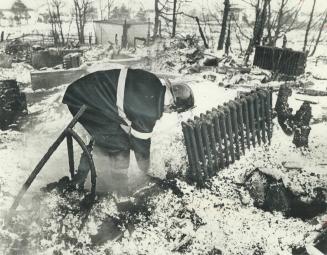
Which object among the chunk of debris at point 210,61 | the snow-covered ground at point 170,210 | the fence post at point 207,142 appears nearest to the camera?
the snow-covered ground at point 170,210

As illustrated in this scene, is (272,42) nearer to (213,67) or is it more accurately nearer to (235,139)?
(213,67)

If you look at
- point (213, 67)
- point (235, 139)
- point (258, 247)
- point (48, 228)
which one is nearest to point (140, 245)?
point (48, 228)

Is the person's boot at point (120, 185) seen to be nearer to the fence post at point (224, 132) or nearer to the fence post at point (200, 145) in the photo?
the fence post at point (200, 145)

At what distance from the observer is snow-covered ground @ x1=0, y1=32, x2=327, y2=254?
4.28 metres

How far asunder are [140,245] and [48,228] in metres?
1.22

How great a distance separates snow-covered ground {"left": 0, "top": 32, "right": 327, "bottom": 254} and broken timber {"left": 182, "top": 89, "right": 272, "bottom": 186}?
244 millimetres

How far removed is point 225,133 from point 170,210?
6.26 feet

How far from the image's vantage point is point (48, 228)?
4.33 m

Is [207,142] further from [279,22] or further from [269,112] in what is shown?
[279,22]

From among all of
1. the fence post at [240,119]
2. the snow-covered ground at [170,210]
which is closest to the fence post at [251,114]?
the fence post at [240,119]

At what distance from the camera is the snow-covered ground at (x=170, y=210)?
14.0 feet

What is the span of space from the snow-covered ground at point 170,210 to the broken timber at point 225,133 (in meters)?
0.24

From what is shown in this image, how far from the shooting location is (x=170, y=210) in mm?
5059

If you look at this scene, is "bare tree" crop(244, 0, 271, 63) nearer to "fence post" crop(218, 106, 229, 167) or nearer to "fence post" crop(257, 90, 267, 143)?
"fence post" crop(257, 90, 267, 143)
